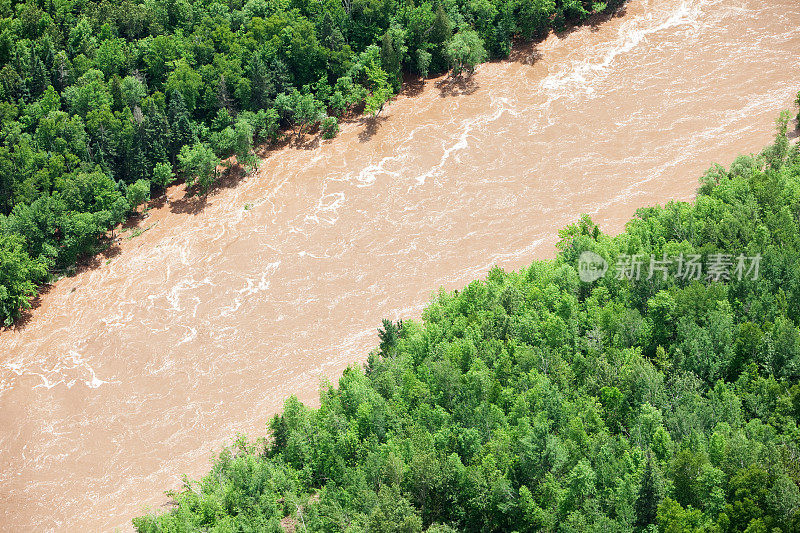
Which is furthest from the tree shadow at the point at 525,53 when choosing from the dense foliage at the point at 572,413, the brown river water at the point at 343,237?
the dense foliage at the point at 572,413

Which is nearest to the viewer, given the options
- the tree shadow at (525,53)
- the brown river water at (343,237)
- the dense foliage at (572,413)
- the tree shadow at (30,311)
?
the dense foliage at (572,413)

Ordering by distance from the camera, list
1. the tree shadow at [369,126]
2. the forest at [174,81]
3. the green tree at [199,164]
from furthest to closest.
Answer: the tree shadow at [369,126], the green tree at [199,164], the forest at [174,81]

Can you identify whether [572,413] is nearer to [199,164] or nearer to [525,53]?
[199,164]

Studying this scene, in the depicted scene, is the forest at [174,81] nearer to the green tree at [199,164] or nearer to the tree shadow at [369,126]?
the green tree at [199,164]

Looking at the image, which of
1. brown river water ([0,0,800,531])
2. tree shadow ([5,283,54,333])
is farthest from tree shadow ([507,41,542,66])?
tree shadow ([5,283,54,333])

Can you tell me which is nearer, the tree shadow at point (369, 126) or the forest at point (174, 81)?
Answer: the forest at point (174, 81)

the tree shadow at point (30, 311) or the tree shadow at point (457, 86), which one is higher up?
the tree shadow at point (457, 86)

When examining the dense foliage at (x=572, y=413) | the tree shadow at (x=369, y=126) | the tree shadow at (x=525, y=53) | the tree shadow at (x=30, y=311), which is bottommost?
the dense foliage at (x=572, y=413)
